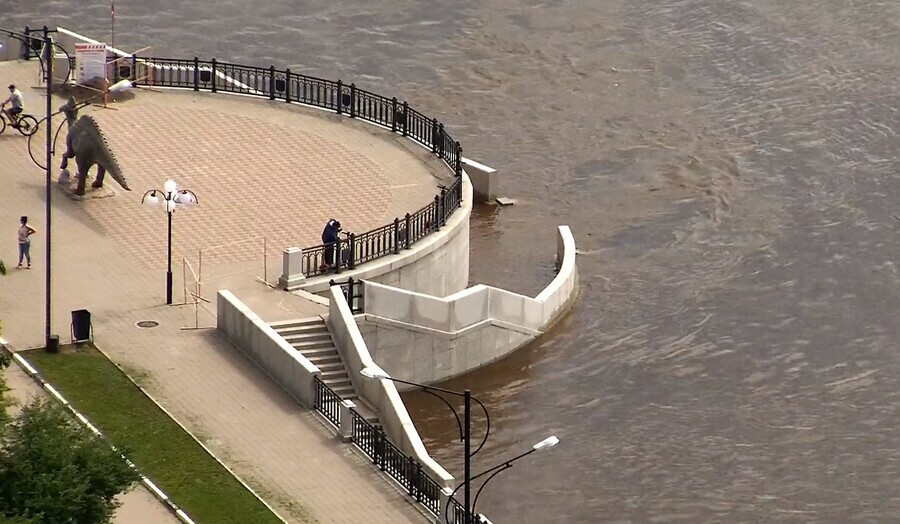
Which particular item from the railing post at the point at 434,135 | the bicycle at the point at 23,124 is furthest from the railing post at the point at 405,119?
the bicycle at the point at 23,124

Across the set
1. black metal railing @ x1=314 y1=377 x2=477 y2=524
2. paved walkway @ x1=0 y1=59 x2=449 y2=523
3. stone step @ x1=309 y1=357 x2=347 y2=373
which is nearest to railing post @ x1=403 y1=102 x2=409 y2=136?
paved walkway @ x1=0 y1=59 x2=449 y2=523

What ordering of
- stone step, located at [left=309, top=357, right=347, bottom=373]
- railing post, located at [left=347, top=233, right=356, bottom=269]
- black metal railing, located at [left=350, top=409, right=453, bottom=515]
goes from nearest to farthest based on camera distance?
black metal railing, located at [left=350, top=409, right=453, bottom=515]
stone step, located at [left=309, top=357, right=347, bottom=373]
railing post, located at [left=347, top=233, right=356, bottom=269]

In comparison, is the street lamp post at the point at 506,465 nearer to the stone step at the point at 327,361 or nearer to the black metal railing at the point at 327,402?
the black metal railing at the point at 327,402

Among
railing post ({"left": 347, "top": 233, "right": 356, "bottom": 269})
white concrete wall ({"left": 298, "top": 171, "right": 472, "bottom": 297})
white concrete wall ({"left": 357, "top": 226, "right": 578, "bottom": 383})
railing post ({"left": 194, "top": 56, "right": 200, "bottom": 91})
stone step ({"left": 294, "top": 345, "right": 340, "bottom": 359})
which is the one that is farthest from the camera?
railing post ({"left": 194, "top": 56, "right": 200, "bottom": 91})

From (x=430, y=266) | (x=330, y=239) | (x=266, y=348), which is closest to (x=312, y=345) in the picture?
(x=266, y=348)

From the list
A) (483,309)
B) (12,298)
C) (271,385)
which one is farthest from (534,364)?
(12,298)

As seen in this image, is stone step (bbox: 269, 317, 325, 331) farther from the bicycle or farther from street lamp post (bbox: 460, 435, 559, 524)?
the bicycle

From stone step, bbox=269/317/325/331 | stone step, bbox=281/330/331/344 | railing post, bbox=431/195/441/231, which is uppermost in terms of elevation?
railing post, bbox=431/195/441/231
